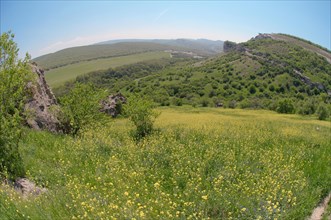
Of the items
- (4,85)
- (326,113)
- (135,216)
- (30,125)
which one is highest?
(4,85)

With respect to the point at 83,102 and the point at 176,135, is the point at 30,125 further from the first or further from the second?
the point at 176,135

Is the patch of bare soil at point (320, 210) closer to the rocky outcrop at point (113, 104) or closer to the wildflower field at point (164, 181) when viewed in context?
the wildflower field at point (164, 181)

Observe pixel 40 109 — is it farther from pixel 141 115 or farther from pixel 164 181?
pixel 164 181

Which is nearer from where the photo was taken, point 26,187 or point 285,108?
point 26,187

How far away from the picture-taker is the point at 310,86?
10006cm

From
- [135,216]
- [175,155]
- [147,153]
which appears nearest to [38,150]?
[147,153]

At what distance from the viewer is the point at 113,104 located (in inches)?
1553

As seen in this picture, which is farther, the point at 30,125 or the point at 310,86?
the point at 310,86

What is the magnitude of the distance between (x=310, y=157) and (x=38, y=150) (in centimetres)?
1524

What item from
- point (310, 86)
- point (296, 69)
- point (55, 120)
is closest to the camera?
point (55, 120)

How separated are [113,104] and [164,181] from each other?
2861cm

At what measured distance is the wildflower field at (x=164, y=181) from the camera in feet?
26.3

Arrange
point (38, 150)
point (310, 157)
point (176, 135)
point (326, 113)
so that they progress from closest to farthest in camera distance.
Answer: point (38, 150) < point (310, 157) < point (176, 135) < point (326, 113)

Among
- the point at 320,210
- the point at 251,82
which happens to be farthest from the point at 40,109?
the point at 251,82
